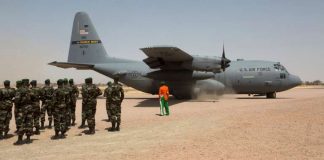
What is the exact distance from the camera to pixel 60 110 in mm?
10562

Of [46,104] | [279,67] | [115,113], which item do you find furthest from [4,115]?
[279,67]

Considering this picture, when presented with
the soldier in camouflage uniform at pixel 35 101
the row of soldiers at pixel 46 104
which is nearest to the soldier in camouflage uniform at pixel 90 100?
the row of soldiers at pixel 46 104

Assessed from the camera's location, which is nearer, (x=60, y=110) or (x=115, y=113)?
(x=60, y=110)

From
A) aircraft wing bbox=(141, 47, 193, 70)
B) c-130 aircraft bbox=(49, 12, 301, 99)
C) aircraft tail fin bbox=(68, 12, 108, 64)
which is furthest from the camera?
aircraft tail fin bbox=(68, 12, 108, 64)

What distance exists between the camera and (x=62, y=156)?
303 inches

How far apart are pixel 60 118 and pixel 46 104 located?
1.90 m

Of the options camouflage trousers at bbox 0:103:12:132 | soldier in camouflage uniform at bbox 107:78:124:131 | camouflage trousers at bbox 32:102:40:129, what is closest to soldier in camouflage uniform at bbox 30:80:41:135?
camouflage trousers at bbox 32:102:40:129

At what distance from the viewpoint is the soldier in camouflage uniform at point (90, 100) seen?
11195mm

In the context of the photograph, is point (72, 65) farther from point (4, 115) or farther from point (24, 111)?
point (24, 111)

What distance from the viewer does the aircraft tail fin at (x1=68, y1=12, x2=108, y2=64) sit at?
104 feet

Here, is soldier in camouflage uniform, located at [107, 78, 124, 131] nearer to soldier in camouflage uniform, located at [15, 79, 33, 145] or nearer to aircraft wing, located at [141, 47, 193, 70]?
soldier in camouflage uniform, located at [15, 79, 33, 145]

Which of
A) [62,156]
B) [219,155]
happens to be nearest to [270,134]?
[219,155]

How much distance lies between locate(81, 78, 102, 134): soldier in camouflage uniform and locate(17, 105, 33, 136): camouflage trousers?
2027 mm

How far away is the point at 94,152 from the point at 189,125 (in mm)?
5191
